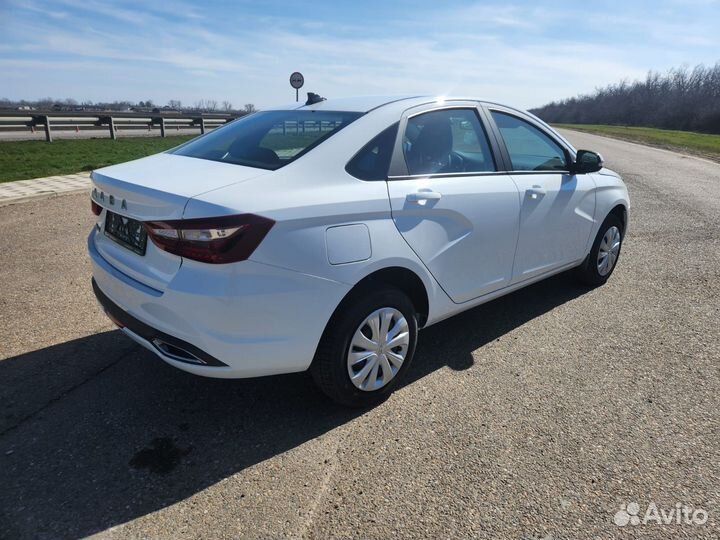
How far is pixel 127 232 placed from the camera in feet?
9.02

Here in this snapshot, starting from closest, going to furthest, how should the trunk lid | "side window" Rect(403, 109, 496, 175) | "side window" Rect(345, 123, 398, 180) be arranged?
1. the trunk lid
2. "side window" Rect(345, 123, 398, 180)
3. "side window" Rect(403, 109, 496, 175)

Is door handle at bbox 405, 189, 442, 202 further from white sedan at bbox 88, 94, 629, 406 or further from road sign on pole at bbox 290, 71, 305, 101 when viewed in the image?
road sign on pole at bbox 290, 71, 305, 101

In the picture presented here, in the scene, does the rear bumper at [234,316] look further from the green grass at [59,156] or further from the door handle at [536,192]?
the green grass at [59,156]

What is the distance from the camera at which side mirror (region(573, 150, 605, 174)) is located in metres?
4.29

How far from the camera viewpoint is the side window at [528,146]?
3.82 meters

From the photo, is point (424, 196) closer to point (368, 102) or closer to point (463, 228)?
point (463, 228)

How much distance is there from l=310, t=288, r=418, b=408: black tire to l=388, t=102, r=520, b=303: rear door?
361 millimetres

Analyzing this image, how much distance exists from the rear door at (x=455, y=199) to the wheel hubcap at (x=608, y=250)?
5.47 feet

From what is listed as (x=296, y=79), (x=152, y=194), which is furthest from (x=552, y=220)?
(x=296, y=79)

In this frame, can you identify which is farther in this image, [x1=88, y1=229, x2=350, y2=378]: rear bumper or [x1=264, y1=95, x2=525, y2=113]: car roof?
[x1=264, y1=95, x2=525, y2=113]: car roof

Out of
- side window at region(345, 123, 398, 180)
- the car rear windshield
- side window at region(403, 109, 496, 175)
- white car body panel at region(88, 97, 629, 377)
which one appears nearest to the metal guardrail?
the car rear windshield

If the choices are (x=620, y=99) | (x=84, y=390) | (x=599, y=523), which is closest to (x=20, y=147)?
(x=84, y=390)

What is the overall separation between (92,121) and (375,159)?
2189 centimetres

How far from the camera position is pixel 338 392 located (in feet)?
9.30
